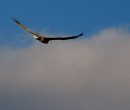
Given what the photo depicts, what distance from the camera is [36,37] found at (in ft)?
393

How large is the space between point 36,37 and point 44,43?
1777mm

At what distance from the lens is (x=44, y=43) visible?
120938 millimetres

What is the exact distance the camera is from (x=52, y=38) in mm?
121188

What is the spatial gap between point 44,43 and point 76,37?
610 cm

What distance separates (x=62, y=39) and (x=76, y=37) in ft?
10.7

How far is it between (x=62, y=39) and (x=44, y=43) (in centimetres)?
296

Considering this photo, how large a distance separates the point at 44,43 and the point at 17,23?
4603 mm

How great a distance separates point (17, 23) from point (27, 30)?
103 inches

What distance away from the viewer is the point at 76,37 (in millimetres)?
116688

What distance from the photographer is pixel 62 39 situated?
119375 mm

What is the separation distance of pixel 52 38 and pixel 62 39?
2281 millimetres

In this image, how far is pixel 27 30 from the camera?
11912 centimetres

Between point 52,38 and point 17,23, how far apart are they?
17.1 feet
